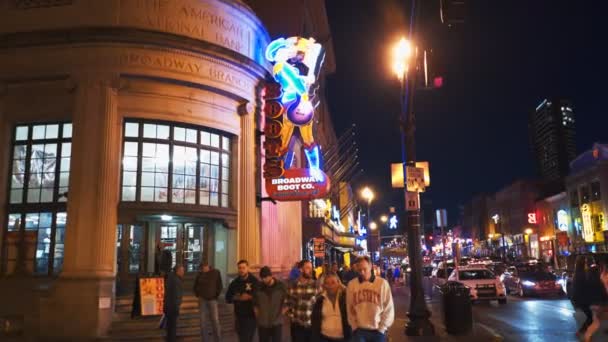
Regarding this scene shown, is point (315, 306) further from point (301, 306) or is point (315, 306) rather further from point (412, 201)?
point (412, 201)

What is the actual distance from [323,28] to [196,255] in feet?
86.6

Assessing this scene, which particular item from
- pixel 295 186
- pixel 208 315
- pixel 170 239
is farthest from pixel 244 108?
pixel 208 315

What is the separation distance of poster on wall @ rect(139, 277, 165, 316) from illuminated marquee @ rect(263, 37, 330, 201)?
573 centimetres

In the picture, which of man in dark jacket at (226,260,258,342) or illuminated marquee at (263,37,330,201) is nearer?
man in dark jacket at (226,260,258,342)

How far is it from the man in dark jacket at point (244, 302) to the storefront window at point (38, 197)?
8.36m

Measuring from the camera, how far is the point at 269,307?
8984mm

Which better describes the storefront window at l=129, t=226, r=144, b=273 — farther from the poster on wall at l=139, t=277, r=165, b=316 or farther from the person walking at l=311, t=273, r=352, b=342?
the person walking at l=311, t=273, r=352, b=342

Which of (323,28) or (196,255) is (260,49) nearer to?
(196,255)

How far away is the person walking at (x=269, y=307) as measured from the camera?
8.95 meters

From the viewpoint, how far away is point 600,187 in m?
55.3

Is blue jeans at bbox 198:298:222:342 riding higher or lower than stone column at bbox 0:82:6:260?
lower

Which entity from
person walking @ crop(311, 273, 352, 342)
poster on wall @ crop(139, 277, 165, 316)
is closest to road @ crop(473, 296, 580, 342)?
person walking @ crop(311, 273, 352, 342)

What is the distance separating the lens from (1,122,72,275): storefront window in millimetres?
16047

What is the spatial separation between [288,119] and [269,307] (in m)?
11.8
